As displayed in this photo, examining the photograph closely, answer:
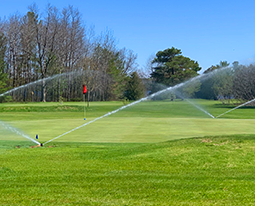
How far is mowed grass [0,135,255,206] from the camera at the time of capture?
21.8 ft

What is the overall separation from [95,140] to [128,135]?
2.21m

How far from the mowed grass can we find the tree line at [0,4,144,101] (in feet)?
158

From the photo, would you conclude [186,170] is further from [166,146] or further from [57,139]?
[57,139]

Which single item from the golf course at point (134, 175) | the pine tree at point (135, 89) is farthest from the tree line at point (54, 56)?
the golf course at point (134, 175)

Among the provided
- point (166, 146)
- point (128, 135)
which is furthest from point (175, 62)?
point (166, 146)

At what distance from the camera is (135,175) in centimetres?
854

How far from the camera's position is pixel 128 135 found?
17.6m

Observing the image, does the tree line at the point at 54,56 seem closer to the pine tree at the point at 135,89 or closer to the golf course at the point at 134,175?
the pine tree at the point at 135,89

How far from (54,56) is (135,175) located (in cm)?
6140

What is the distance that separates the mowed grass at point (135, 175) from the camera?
6.64 meters

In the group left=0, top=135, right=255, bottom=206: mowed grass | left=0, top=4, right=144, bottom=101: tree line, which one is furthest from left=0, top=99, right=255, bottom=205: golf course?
left=0, top=4, right=144, bottom=101: tree line

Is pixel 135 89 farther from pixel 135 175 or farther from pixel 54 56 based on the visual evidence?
pixel 135 175

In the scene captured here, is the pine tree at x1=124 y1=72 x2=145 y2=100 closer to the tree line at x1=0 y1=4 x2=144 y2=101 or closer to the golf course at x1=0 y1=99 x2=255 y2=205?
the tree line at x1=0 y1=4 x2=144 y2=101

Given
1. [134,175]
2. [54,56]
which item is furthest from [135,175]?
[54,56]
